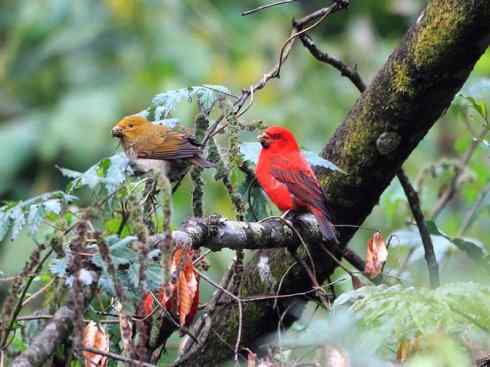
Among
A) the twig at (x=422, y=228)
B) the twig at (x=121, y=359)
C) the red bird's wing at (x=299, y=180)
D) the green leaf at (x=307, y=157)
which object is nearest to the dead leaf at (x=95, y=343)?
the twig at (x=121, y=359)

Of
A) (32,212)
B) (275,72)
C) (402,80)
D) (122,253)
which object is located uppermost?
(275,72)

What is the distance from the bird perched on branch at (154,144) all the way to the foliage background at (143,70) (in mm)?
3673

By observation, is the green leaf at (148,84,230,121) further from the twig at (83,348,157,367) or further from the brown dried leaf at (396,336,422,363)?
the brown dried leaf at (396,336,422,363)

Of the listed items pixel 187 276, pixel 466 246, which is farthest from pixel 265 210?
pixel 187 276

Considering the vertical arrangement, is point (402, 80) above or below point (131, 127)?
below

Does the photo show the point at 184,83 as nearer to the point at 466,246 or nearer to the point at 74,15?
the point at 74,15

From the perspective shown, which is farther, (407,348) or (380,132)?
(380,132)

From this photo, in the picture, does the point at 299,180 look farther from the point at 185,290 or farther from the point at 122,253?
the point at 122,253

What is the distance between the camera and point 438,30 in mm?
3484

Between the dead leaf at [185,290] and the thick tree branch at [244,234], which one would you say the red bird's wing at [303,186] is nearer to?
the thick tree branch at [244,234]

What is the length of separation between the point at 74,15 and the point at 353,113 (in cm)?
807

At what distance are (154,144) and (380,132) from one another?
1.25m

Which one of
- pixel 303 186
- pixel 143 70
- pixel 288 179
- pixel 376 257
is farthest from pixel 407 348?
pixel 143 70

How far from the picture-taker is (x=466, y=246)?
13.4 ft
